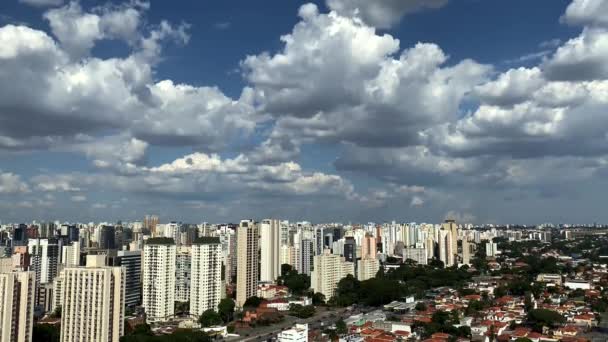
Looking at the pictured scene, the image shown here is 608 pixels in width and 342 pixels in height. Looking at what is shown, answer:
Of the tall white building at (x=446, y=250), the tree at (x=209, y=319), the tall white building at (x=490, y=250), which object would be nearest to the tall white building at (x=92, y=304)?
the tree at (x=209, y=319)

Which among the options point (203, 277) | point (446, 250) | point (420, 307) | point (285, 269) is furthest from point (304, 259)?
point (203, 277)

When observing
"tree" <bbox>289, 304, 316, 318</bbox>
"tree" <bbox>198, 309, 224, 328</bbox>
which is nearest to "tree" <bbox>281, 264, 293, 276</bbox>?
"tree" <bbox>289, 304, 316, 318</bbox>

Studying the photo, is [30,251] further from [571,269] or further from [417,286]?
[571,269]

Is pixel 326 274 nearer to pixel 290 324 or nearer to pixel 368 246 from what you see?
pixel 290 324

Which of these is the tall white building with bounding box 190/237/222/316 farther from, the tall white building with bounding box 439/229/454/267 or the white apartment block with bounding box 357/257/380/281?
the tall white building with bounding box 439/229/454/267

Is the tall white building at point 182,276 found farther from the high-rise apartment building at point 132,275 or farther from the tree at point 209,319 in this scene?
the high-rise apartment building at point 132,275
